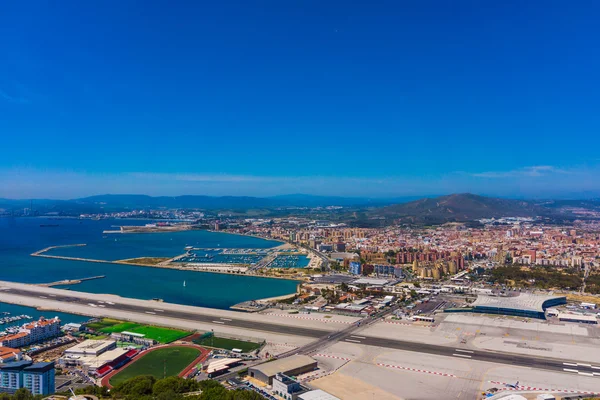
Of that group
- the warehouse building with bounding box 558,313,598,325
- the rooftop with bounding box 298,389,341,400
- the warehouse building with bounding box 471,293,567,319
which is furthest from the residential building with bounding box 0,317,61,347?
the warehouse building with bounding box 558,313,598,325

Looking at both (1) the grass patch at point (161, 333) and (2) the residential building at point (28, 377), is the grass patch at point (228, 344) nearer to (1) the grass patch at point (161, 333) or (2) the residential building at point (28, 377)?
(1) the grass patch at point (161, 333)

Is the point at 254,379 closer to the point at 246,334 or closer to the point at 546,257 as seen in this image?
the point at 246,334

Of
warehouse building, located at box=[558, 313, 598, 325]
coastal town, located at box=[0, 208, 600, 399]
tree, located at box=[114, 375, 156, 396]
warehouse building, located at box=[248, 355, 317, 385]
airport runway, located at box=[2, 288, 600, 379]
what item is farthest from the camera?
warehouse building, located at box=[558, 313, 598, 325]

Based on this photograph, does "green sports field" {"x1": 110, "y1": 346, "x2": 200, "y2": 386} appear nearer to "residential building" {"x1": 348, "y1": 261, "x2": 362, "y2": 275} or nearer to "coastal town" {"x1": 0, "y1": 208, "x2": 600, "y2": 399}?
"coastal town" {"x1": 0, "y1": 208, "x2": 600, "y2": 399}

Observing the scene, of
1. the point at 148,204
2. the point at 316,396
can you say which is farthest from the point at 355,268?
the point at 148,204

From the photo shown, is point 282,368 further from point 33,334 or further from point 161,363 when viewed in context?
point 33,334

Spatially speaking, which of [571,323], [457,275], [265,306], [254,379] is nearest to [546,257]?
[457,275]
